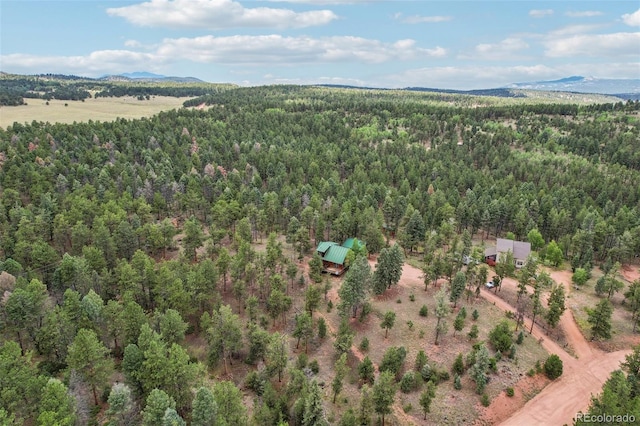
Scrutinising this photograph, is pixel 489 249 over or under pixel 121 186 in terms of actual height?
under

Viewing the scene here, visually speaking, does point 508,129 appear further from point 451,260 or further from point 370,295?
point 370,295

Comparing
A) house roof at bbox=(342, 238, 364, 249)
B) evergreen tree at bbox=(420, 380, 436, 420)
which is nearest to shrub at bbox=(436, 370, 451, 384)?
evergreen tree at bbox=(420, 380, 436, 420)

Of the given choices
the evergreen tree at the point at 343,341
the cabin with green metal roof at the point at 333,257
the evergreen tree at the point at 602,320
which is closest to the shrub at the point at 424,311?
the evergreen tree at the point at 343,341

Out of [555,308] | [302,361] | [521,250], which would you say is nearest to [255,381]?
[302,361]

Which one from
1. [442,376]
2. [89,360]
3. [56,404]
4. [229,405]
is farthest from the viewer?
[442,376]

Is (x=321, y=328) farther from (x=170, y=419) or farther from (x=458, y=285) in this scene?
(x=170, y=419)

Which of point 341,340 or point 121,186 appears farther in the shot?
point 121,186

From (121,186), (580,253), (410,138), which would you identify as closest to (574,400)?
(580,253)
